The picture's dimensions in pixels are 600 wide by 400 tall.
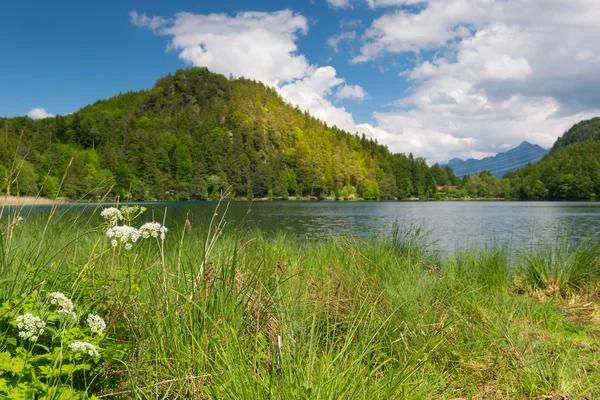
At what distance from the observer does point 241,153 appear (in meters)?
119

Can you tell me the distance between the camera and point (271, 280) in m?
3.12

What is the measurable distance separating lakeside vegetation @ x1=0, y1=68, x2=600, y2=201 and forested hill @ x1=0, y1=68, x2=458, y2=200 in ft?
1.27

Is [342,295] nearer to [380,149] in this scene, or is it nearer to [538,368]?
[538,368]

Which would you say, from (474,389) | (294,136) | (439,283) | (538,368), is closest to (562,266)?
(439,283)

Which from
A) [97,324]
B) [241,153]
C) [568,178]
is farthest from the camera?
[241,153]

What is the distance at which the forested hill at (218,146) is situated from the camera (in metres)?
95.9

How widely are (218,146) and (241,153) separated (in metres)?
7.47

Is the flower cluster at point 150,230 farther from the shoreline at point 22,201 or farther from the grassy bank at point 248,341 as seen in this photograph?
the shoreline at point 22,201

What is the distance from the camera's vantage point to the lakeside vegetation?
96562 millimetres

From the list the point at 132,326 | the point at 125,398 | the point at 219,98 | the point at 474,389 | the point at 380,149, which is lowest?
the point at 474,389

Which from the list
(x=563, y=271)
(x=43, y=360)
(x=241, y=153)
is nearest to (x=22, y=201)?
(x=43, y=360)

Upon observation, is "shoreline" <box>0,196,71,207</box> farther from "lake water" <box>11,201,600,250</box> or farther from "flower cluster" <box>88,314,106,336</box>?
"flower cluster" <box>88,314,106,336</box>

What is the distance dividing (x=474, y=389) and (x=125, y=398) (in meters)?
2.11

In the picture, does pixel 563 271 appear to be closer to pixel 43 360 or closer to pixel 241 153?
pixel 43 360
